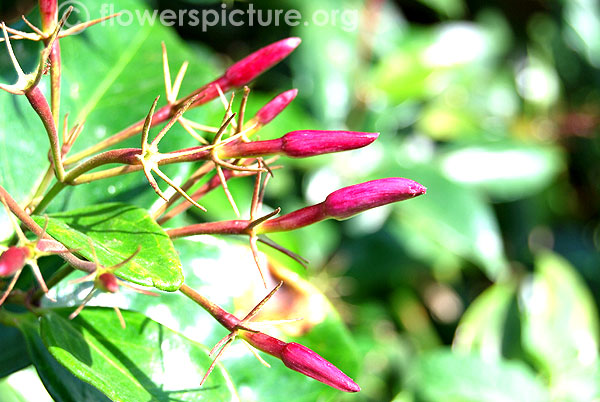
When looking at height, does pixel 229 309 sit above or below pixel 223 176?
below

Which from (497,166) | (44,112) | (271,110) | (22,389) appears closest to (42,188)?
(44,112)

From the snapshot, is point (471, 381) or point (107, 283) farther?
point (471, 381)

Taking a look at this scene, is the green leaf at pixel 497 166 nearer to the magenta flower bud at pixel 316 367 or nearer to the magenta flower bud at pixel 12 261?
the magenta flower bud at pixel 316 367

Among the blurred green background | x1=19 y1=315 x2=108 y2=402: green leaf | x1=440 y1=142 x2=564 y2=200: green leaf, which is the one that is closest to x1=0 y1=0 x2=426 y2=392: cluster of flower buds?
x1=19 y1=315 x2=108 y2=402: green leaf

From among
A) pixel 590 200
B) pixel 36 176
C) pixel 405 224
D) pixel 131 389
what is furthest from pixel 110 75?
pixel 590 200

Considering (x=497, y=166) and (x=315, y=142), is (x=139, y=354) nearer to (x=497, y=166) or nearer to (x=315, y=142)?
(x=315, y=142)

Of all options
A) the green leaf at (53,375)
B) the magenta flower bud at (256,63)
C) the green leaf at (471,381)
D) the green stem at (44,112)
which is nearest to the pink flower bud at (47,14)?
the green stem at (44,112)

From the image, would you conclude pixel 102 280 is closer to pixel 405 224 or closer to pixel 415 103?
pixel 405 224

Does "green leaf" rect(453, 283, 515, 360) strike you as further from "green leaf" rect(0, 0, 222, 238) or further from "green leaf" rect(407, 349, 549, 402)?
"green leaf" rect(0, 0, 222, 238)

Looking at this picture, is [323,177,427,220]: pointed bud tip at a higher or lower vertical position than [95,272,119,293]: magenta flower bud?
lower
